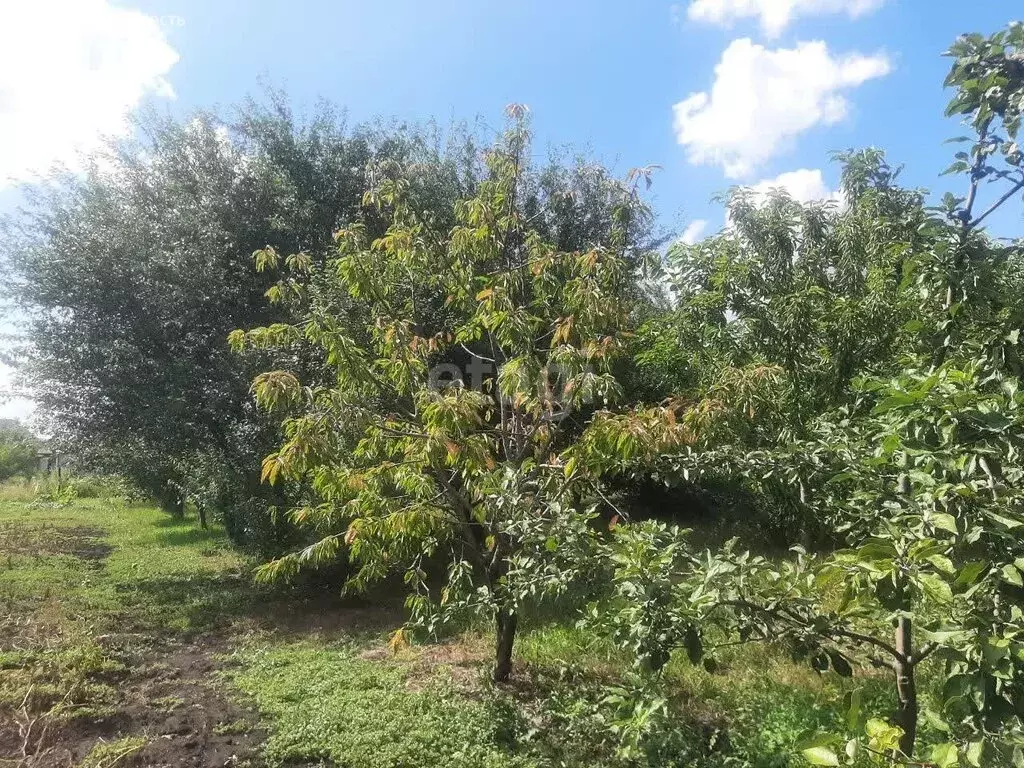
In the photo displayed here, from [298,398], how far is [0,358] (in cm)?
761

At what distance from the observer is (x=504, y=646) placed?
521 centimetres

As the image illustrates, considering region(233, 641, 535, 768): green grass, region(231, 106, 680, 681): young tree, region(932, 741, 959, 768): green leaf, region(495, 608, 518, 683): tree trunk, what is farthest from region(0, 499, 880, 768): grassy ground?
region(932, 741, 959, 768): green leaf

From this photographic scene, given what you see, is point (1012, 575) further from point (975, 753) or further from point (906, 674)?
point (906, 674)

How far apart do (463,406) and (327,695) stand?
110 inches

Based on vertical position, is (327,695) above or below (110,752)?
above

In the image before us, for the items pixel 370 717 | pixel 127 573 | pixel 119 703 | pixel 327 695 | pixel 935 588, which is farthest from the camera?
pixel 127 573

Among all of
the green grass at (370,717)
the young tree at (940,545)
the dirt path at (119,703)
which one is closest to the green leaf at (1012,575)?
the young tree at (940,545)

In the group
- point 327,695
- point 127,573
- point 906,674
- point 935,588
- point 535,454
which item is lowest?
point 327,695

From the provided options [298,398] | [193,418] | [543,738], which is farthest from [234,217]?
[543,738]

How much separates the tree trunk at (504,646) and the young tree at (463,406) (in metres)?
0.01

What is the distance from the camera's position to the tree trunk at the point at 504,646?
5.21 m

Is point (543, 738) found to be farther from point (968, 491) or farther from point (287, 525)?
point (287, 525)

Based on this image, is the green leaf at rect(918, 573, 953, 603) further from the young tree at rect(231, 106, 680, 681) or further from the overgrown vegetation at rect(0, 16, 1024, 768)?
the young tree at rect(231, 106, 680, 681)

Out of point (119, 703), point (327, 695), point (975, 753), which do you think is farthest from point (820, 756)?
point (119, 703)
